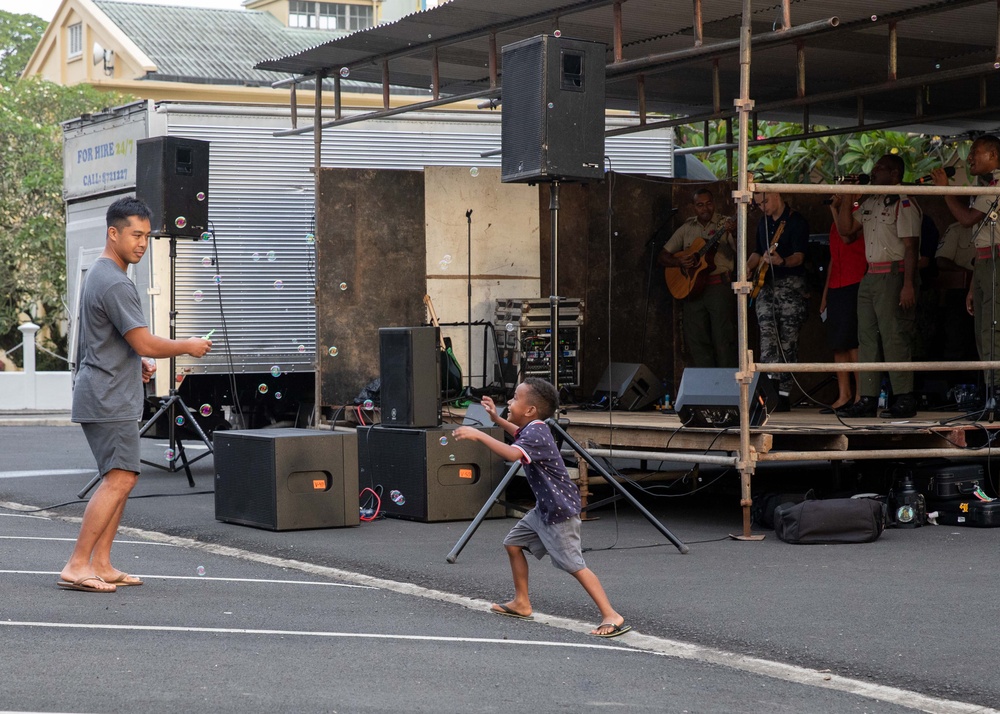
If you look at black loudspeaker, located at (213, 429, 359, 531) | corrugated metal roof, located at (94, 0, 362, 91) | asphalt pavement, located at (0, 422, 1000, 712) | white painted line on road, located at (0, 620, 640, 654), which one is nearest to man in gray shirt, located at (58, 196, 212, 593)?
asphalt pavement, located at (0, 422, 1000, 712)

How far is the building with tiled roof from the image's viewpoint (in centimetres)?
4378

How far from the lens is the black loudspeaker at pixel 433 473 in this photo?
9.80 meters

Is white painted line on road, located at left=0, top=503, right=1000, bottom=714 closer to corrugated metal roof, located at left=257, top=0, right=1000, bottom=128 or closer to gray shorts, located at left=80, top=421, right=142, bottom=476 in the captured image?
gray shorts, located at left=80, top=421, right=142, bottom=476

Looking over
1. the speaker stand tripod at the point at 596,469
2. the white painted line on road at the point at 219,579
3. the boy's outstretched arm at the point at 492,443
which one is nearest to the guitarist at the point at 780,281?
the speaker stand tripod at the point at 596,469

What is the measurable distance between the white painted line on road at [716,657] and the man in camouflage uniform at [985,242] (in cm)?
463

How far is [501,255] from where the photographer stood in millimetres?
13133

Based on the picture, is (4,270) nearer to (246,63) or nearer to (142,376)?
(246,63)

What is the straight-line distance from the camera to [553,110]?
30.1 feet

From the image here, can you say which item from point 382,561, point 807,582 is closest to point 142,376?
point 382,561

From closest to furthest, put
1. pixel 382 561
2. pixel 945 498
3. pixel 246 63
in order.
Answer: pixel 382 561, pixel 945 498, pixel 246 63

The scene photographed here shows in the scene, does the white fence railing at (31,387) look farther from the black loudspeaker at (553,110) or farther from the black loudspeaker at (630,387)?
the black loudspeaker at (553,110)

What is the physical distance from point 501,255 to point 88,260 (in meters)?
4.25

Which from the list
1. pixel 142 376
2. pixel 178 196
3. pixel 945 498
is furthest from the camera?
pixel 178 196

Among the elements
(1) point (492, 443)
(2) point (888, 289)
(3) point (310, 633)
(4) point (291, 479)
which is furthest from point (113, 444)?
(2) point (888, 289)
